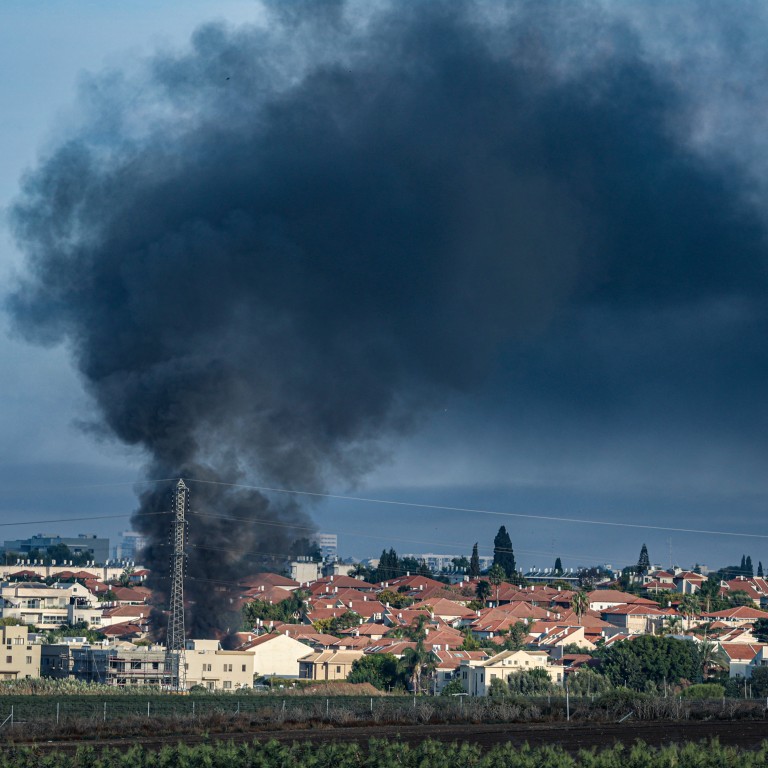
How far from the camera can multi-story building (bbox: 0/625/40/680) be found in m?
90.1

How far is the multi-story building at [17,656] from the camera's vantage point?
9010 cm

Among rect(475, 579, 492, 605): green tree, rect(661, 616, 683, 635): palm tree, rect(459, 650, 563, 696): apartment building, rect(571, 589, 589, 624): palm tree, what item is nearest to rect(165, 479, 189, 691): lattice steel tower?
rect(459, 650, 563, 696): apartment building

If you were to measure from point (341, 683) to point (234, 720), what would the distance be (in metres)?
38.3

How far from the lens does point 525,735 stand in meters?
54.9

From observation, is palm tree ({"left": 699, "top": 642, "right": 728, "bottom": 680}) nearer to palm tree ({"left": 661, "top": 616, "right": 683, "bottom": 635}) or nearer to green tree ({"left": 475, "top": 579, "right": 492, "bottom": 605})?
palm tree ({"left": 661, "top": 616, "right": 683, "bottom": 635})

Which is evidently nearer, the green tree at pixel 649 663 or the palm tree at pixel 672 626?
the green tree at pixel 649 663

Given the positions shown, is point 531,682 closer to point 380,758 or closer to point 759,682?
point 759,682

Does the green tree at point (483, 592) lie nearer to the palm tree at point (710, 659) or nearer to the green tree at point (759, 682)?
the palm tree at point (710, 659)

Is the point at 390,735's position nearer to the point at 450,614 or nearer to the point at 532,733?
the point at 532,733

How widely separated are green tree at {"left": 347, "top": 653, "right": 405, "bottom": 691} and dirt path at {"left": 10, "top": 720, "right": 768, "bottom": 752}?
4030 cm

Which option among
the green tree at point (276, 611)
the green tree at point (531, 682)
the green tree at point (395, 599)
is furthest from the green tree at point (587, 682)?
the green tree at point (395, 599)

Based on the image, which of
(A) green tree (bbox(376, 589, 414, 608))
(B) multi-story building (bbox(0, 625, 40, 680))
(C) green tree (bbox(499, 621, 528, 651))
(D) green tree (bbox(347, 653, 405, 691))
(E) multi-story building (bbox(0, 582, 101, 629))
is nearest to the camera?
(B) multi-story building (bbox(0, 625, 40, 680))

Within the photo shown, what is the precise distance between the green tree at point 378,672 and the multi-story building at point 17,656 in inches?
954

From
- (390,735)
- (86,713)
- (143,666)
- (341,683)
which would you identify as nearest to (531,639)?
(341,683)
